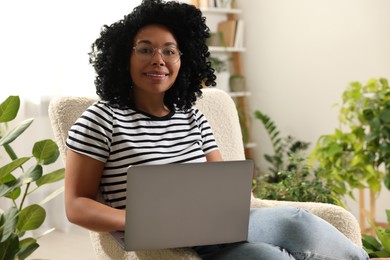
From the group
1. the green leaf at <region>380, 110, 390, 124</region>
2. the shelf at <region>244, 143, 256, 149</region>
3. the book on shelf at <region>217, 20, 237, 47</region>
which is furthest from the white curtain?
the green leaf at <region>380, 110, 390, 124</region>

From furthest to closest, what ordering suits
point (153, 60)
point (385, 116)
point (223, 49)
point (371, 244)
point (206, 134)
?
1. point (223, 49)
2. point (385, 116)
3. point (371, 244)
4. point (206, 134)
5. point (153, 60)

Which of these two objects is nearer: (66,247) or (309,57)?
(66,247)

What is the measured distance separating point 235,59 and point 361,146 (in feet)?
4.86

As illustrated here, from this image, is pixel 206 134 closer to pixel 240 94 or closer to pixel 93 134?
pixel 93 134

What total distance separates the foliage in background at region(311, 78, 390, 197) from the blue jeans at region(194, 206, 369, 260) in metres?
2.03

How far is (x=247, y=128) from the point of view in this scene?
15.8 feet

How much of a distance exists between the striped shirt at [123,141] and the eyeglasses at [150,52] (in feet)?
0.48

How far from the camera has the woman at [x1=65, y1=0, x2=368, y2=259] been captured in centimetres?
152

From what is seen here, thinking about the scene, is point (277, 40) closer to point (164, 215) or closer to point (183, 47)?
point (183, 47)

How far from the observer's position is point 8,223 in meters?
1.41

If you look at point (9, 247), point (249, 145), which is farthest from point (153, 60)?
point (249, 145)

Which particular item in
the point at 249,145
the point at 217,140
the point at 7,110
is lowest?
the point at 249,145

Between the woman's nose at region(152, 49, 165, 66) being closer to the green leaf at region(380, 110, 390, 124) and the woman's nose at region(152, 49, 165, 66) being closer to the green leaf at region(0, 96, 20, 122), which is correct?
the green leaf at region(0, 96, 20, 122)

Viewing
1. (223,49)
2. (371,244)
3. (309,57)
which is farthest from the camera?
(223,49)
